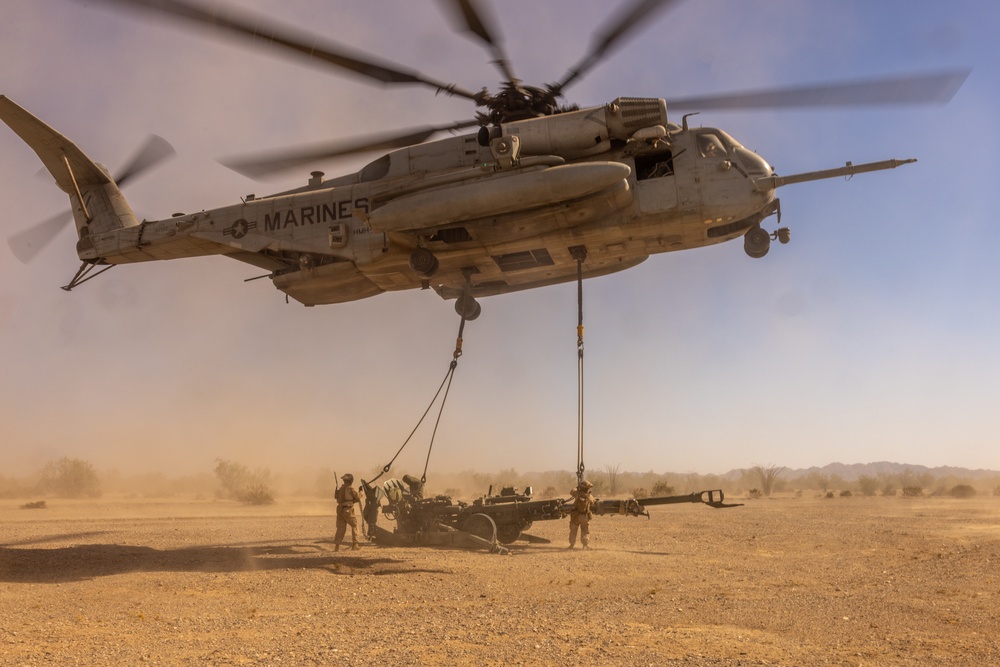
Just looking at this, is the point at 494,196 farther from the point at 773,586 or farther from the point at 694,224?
the point at 773,586

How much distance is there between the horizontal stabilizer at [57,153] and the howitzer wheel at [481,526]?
1099 cm

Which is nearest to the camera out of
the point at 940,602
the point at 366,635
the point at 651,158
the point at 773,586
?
the point at 366,635

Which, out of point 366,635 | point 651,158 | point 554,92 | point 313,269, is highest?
point 554,92

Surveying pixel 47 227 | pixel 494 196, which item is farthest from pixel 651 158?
pixel 47 227

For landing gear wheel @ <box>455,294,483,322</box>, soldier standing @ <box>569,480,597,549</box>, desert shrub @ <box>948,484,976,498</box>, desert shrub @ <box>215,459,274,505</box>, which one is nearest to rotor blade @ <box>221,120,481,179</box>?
landing gear wheel @ <box>455,294,483,322</box>

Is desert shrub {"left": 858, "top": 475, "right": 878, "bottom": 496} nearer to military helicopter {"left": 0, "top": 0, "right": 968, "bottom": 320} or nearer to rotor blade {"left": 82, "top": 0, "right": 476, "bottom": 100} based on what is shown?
military helicopter {"left": 0, "top": 0, "right": 968, "bottom": 320}

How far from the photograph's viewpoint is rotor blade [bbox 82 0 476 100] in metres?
8.20

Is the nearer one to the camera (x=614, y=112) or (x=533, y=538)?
(x=614, y=112)

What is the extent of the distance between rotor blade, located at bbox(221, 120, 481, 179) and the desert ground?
20.6 ft

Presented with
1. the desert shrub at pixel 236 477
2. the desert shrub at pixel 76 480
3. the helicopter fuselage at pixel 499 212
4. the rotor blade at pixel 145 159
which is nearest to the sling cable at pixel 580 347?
the helicopter fuselage at pixel 499 212

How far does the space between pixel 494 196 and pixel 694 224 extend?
3.36 metres

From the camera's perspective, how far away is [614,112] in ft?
36.4

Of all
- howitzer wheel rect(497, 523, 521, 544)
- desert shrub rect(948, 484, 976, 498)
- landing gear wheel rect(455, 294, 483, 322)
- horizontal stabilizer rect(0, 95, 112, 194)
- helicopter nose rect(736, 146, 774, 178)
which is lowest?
howitzer wheel rect(497, 523, 521, 544)

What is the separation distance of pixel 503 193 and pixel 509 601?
607 centimetres
